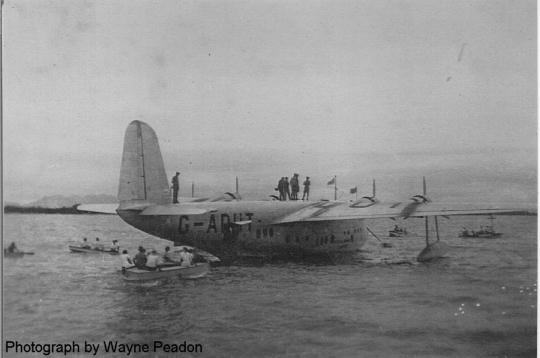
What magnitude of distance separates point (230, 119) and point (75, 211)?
5.27ft

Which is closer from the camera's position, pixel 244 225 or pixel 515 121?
pixel 515 121

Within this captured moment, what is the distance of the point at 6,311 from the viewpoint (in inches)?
171

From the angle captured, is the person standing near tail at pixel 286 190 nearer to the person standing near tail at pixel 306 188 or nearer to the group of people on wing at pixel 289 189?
the group of people on wing at pixel 289 189

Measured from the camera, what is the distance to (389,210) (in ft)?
14.5

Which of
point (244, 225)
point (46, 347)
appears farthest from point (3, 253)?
point (244, 225)

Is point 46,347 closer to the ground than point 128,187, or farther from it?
closer to the ground

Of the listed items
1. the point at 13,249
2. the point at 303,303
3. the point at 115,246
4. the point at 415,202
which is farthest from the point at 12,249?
the point at 415,202

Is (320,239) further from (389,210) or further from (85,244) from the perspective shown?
(85,244)

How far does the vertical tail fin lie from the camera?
4363 mm

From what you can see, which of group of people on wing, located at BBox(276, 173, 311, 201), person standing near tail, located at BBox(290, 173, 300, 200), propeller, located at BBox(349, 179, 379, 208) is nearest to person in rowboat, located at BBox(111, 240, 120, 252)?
group of people on wing, located at BBox(276, 173, 311, 201)

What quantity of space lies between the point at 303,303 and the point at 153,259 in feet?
4.63

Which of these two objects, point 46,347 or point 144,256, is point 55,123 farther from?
point 46,347

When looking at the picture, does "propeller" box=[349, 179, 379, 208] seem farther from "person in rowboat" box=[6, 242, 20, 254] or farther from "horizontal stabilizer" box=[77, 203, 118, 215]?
"person in rowboat" box=[6, 242, 20, 254]

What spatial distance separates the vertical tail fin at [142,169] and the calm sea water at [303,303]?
394 mm
